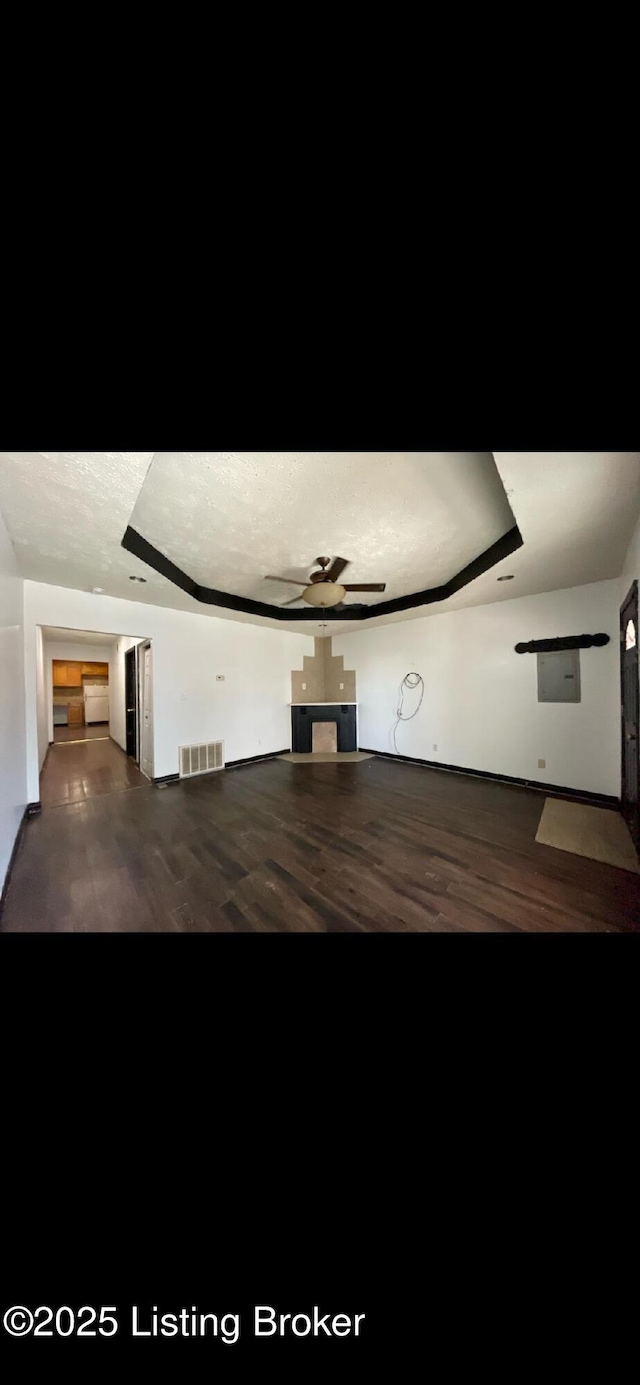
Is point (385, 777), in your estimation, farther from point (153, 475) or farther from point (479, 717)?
point (153, 475)

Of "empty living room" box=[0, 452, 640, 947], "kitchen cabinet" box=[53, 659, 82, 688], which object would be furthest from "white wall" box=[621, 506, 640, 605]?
"kitchen cabinet" box=[53, 659, 82, 688]

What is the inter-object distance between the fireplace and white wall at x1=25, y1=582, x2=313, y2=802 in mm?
221

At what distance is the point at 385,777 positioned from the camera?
4465mm

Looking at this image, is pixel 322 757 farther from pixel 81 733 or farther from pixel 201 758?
pixel 81 733

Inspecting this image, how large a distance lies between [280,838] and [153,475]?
2.53 meters

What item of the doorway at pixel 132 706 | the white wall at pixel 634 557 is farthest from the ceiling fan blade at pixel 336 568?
the doorway at pixel 132 706

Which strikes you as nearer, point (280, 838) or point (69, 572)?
point (280, 838)

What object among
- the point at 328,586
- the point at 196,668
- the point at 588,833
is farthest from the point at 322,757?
the point at 588,833

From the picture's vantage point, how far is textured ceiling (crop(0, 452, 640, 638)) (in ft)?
5.50

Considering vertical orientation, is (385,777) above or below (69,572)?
below

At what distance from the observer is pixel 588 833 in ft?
9.28
